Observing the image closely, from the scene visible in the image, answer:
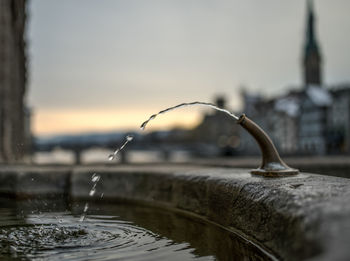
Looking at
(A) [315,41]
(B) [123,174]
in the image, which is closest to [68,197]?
(B) [123,174]

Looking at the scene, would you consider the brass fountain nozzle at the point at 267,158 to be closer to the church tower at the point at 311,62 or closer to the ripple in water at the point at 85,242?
the ripple in water at the point at 85,242

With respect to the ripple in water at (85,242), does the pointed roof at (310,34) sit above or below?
above

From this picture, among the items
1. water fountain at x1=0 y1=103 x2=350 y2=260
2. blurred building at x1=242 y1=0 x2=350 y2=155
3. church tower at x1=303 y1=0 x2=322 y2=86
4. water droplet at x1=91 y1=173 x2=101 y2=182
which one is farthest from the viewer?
church tower at x1=303 y1=0 x2=322 y2=86

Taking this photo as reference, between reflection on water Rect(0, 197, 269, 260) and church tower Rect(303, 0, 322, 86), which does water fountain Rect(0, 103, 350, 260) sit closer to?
reflection on water Rect(0, 197, 269, 260)

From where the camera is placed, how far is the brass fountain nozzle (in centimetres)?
276

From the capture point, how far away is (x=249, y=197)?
223cm

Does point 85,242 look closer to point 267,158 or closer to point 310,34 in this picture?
point 267,158

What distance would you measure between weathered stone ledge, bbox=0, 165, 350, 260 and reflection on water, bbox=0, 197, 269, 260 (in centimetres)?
14

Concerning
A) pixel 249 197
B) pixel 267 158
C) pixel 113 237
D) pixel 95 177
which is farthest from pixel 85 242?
pixel 95 177

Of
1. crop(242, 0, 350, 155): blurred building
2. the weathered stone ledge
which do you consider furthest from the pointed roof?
the weathered stone ledge

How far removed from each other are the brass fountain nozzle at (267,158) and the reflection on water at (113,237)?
54 cm

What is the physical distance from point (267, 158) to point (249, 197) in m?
0.72

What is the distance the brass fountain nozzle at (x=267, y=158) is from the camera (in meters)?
2.76

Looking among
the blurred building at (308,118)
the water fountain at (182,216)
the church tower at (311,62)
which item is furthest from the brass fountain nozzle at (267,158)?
the church tower at (311,62)
